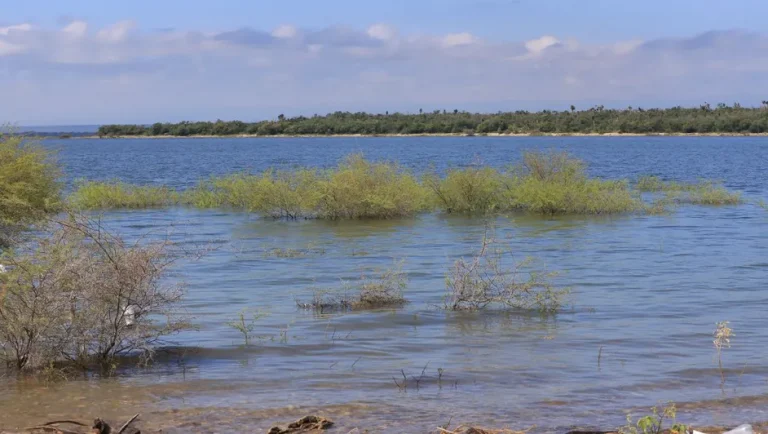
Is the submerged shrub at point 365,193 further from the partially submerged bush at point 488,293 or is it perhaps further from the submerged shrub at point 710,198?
the partially submerged bush at point 488,293

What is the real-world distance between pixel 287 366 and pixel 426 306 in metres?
3.82

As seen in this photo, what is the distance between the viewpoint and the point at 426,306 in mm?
14398

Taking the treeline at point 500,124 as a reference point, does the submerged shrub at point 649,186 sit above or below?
below

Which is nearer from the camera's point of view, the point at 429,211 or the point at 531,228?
the point at 531,228

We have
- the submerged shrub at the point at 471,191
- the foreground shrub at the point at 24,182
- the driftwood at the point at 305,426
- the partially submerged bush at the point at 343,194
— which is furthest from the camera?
the submerged shrub at the point at 471,191

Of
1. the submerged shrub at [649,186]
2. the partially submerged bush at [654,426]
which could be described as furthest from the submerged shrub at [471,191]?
the partially submerged bush at [654,426]

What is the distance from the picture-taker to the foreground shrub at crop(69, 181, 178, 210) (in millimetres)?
30062

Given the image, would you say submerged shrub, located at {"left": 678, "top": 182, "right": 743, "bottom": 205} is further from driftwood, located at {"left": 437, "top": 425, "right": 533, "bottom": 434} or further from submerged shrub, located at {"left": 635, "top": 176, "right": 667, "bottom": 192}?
driftwood, located at {"left": 437, "top": 425, "right": 533, "bottom": 434}

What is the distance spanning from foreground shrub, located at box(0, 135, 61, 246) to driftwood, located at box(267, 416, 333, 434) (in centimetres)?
863

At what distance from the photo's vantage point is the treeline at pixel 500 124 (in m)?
148

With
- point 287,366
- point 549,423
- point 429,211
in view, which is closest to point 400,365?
point 287,366

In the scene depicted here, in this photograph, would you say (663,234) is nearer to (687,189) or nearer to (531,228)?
(531,228)

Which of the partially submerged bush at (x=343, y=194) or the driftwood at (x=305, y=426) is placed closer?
the driftwood at (x=305, y=426)

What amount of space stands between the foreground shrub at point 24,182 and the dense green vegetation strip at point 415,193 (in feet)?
27.0
